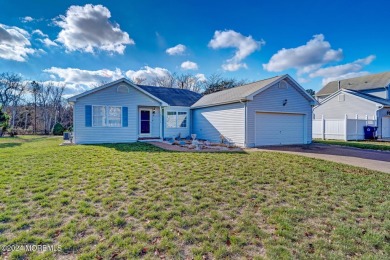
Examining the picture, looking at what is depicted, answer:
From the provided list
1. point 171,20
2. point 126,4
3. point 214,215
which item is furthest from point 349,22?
point 214,215

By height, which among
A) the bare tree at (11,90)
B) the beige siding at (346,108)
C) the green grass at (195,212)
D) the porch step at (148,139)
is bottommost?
the green grass at (195,212)

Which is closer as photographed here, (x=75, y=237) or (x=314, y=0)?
(x=75, y=237)

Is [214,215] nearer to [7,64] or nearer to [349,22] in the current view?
[349,22]

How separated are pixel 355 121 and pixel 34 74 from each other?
137 ft

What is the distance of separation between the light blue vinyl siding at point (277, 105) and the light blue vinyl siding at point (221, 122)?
1.62ft

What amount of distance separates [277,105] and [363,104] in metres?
14.1

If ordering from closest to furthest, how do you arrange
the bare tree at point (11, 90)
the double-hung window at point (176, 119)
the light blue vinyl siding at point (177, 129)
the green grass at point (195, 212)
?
the green grass at point (195, 212), the light blue vinyl siding at point (177, 129), the double-hung window at point (176, 119), the bare tree at point (11, 90)

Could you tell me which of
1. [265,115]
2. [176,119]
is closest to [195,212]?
[265,115]

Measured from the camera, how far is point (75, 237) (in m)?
3.03

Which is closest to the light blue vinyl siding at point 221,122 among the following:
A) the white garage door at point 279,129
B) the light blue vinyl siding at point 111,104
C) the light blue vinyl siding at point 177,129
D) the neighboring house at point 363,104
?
the light blue vinyl siding at point 177,129

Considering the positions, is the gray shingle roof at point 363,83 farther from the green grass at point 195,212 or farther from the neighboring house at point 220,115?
the green grass at point 195,212

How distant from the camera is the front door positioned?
15.4 m

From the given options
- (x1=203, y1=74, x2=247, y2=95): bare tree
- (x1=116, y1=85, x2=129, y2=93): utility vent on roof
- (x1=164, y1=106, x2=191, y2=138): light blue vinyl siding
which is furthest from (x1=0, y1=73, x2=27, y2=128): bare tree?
(x1=203, y1=74, x2=247, y2=95): bare tree

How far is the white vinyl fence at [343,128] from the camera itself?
18094 millimetres
